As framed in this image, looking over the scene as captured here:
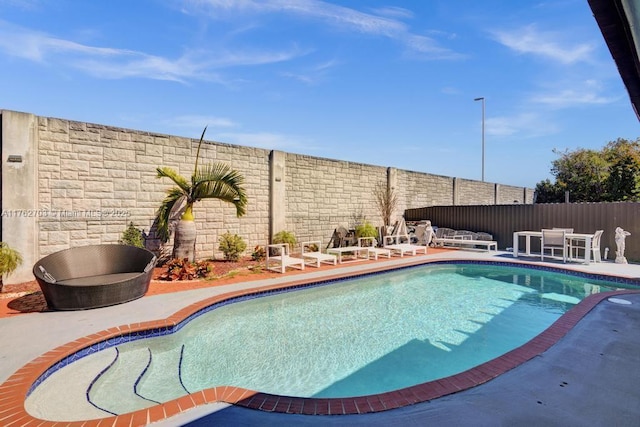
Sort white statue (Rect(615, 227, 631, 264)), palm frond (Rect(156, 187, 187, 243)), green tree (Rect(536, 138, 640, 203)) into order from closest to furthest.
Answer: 1. palm frond (Rect(156, 187, 187, 243))
2. white statue (Rect(615, 227, 631, 264))
3. green tree (Rect(536, 138, 640, 203))

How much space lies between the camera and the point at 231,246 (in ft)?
27.9

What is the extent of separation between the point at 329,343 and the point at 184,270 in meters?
4.10

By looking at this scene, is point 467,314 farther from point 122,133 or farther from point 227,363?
point 122,133

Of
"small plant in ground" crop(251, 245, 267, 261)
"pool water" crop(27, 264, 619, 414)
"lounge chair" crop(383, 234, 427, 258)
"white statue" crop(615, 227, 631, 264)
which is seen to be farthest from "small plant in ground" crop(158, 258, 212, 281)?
"white statue" crop(615, 227, 631, 264)

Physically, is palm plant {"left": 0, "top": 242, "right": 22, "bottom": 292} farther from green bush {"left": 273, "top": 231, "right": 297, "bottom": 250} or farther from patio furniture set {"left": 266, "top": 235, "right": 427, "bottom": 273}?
green bush {"left": 273, "top": 231, "right": 297, "bottom": 250}

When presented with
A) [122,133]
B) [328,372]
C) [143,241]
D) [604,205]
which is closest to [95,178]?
[122,133]

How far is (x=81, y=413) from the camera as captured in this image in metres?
2.48

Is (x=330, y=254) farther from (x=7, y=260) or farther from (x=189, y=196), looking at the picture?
(x=7, y=260)

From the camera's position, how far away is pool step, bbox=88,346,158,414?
265cm

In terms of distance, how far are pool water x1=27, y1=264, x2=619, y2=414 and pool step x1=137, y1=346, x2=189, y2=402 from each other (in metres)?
0.01

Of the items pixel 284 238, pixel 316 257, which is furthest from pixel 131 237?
pixel 316 257

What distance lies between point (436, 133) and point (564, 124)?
528 cm

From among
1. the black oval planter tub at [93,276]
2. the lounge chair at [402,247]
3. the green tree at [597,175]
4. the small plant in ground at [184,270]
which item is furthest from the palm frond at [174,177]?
the green tree at [597,175]

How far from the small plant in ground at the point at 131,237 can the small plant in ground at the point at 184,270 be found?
0.96 metres
